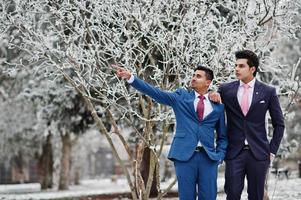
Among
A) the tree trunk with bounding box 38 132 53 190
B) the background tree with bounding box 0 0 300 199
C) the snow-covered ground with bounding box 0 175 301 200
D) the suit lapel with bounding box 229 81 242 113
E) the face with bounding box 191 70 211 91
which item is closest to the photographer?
the suit lapel with bounding box 229 81 242 113

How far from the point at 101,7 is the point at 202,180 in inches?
186

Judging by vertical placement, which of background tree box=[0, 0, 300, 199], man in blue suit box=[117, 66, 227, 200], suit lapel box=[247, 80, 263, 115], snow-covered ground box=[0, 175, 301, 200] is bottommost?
snow-covered ground box=[0, 175, 301, 200]

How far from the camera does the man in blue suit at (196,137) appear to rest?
18.4ft

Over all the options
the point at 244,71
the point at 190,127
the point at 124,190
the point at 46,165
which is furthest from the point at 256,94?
the point at 46,165

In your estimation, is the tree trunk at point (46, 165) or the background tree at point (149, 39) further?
the tree trunk at point (46, 165)

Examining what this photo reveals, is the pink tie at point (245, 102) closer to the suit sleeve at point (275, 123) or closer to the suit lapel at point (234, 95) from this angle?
the suit lapel at point (234, 95)

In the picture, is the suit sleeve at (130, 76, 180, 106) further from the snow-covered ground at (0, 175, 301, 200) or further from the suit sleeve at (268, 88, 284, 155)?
the snow-covered ground at (0, 175, 301, 200)

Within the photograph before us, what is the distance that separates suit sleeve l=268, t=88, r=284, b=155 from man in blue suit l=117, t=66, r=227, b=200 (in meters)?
0.43

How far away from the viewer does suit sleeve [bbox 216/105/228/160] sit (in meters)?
5.62

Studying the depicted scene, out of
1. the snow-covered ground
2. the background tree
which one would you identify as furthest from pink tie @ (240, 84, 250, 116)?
the snow-covered ground

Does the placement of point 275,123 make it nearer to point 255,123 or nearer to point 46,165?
point 255,123

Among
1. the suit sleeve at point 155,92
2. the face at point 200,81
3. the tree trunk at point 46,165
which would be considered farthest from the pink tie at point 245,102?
the tree trunk at point 46,165

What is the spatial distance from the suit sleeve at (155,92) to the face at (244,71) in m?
0.59

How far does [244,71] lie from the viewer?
5.68 meters
